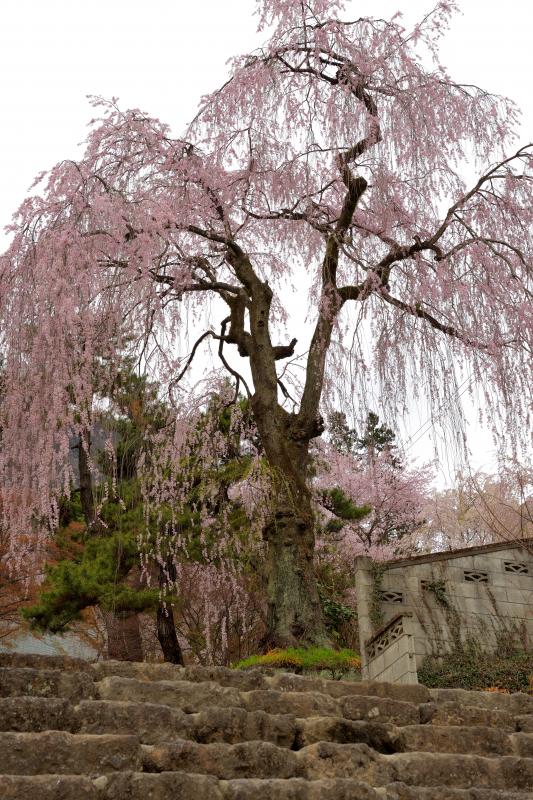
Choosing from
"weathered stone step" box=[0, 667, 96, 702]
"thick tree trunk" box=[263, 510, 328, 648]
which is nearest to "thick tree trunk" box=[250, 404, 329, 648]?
"thick tree trunk" box=[263, 510, 328, 648]

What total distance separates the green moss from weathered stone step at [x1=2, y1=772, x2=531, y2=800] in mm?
4366

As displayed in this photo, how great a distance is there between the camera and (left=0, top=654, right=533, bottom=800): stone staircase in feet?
12.5

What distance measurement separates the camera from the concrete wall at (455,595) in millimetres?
12305

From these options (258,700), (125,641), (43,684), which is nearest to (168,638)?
(125,641)

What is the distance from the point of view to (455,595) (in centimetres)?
1268

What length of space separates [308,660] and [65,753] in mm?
5117

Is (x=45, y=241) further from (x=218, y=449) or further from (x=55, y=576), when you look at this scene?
(x=55, y=576)

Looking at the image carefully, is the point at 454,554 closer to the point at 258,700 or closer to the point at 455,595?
the point at 455,595

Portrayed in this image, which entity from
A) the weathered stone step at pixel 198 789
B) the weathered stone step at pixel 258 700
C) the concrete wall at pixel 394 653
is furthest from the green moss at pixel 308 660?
the weathered stone step at pixel 198 789

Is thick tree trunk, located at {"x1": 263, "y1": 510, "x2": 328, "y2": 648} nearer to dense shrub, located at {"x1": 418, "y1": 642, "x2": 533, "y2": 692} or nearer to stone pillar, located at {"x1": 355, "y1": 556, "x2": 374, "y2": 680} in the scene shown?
stone pillar, located at {"x1": 355, "y1": 556, "x2": 374, "y2": 680}

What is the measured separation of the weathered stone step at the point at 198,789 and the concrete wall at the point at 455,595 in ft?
26.1

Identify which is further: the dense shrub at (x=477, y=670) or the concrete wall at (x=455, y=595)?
the concrete wall at (x=455, y=595)

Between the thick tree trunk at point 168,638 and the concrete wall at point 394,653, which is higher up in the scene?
the thick tree trunk at point 168,638

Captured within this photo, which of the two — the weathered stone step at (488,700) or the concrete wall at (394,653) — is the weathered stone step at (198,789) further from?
the concrete wall at (394,653)
